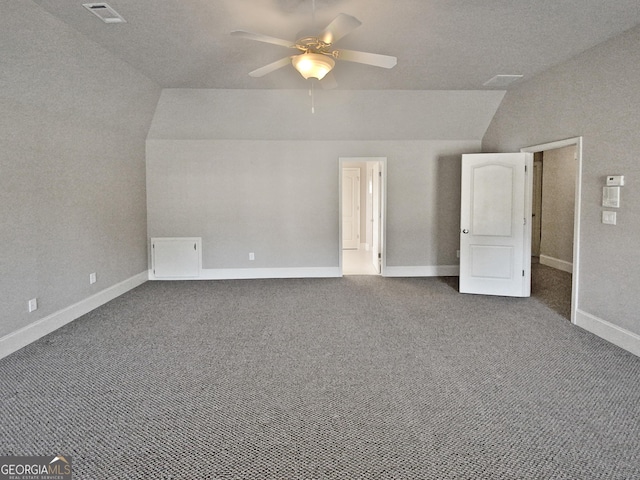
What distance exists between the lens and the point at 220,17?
3.07 m

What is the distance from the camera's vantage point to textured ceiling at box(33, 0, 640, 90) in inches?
115

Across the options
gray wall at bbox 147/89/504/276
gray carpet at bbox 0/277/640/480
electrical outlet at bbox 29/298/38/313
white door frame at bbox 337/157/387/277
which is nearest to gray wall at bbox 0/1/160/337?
electrical outlet at bbox 29/298/38/313

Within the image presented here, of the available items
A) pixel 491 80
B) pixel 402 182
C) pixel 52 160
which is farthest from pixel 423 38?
pixel 52 160

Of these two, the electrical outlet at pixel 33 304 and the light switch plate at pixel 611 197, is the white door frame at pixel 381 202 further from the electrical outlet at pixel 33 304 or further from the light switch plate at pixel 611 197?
the electrical outlet at pixel 33 304

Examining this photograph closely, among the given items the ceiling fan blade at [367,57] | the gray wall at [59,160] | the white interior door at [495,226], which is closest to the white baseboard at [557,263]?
the white interior door at [495,226]

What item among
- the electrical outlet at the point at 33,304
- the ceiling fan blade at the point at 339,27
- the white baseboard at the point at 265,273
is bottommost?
the white baseboard at the point at 265,273

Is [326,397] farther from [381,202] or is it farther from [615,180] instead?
[381,202]

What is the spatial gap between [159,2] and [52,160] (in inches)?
81.5

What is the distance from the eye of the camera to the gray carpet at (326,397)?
1.90 metres

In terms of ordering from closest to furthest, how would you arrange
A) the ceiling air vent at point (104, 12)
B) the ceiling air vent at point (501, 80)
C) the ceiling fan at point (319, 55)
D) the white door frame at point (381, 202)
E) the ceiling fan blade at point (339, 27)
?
the ceiling fan blade at point (339, 27) → the ceiling fan at point (319, 55) → the ceiling air vent at point (104, 12) → the ceiling air vent at point (501, 80) → the white door frame at point (381, 202)

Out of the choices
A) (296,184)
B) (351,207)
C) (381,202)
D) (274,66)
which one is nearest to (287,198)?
(296,184)

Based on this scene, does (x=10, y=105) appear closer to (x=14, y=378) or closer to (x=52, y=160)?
(x=52, y=160)

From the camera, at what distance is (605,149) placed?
358 centimetres

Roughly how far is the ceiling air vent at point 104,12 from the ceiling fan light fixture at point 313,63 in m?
1.49
